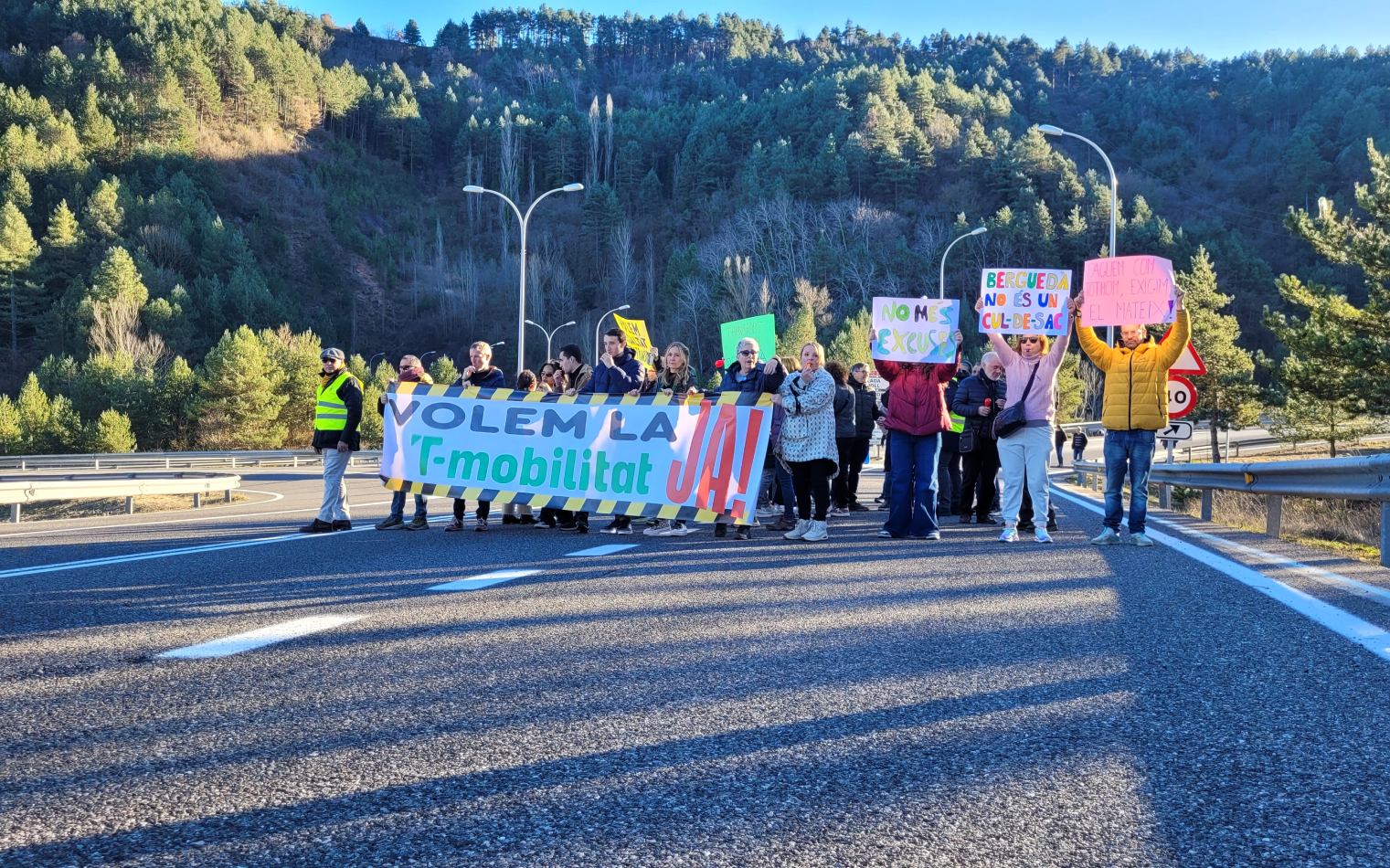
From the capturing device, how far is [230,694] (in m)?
4.20

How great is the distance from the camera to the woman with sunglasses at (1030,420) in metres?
11.2

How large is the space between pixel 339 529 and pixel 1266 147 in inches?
5580

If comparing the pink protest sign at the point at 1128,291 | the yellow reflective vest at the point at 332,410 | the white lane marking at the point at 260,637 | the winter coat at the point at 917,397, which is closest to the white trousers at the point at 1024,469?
the winter coat at the point at 917,397

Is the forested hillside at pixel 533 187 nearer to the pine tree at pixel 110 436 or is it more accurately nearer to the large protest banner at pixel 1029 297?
the pine tree at pixel 110 436

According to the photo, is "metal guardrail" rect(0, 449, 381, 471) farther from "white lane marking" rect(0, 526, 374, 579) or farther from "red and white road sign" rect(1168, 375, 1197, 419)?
"white lane marking" rect(0, 526, 374, 579)

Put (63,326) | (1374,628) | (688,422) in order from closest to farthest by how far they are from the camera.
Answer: (1374,628), (688,422), (63,326)

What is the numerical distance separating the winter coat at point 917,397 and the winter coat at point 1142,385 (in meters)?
1.63

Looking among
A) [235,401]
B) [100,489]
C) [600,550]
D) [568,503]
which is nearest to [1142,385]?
[600,550]

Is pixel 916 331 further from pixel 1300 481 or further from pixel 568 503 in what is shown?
pixel 568 503

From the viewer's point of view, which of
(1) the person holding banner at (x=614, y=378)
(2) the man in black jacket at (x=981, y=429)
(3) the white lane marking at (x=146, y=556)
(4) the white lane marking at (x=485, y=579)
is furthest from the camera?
(2) the man in black jacket at (x=981, y=429)

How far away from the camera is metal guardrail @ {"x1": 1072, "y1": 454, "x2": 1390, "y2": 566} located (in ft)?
28.7

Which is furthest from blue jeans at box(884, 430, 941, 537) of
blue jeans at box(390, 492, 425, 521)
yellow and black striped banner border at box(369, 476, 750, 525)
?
blue jeans at box(390, 492, 425, 521)

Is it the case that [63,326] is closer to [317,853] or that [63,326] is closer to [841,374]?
[841,374]

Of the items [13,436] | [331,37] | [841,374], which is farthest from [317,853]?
[331,37]
